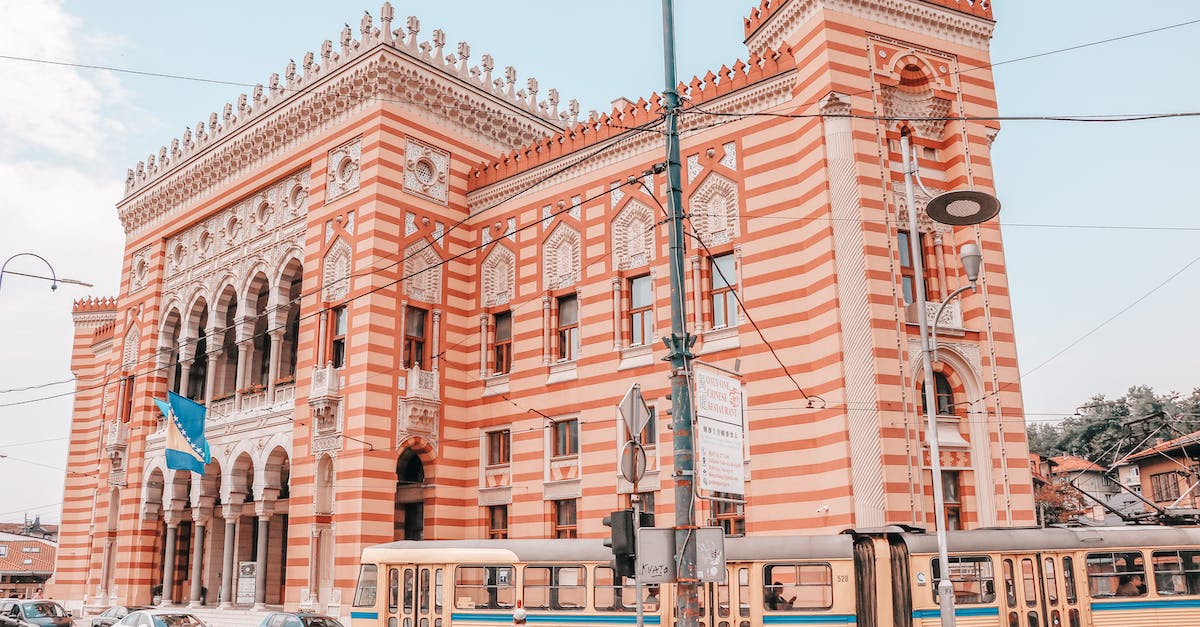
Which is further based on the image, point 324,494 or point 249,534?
point 249,534

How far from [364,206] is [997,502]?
1850 centimetres

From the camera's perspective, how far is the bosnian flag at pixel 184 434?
2861 cm

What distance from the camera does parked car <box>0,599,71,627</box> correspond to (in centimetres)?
2745

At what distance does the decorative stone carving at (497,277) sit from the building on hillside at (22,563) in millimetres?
48555

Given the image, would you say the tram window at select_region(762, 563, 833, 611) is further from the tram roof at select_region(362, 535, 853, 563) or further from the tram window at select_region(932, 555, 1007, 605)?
the tram window at select_region(932, 555, 1007, 605)

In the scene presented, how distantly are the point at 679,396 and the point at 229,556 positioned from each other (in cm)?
2294

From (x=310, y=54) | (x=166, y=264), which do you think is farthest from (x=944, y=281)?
A: (x=166, y=264)

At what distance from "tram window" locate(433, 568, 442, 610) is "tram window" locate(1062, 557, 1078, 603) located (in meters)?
11.3

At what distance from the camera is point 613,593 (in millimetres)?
17547

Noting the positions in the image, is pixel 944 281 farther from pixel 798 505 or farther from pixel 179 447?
pixel 179 447

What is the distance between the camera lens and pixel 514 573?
18.4 metres

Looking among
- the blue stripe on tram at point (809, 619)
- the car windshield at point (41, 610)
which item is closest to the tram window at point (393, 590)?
the blue stripe on tram at point (809, 619)

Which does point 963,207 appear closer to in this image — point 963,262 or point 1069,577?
point 963,262

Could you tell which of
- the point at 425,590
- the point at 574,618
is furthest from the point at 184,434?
the point at 574,618
